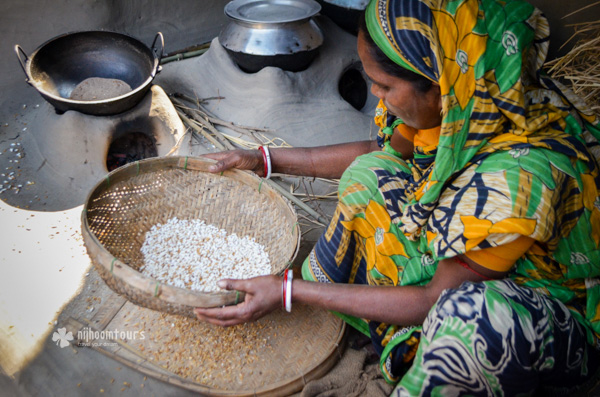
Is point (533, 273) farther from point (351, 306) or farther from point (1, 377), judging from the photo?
point (1, 377)

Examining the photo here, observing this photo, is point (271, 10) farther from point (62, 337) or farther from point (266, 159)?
point (62, 337)

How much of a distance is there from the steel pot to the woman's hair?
5.85ft

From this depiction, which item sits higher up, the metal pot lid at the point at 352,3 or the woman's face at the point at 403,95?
the woman's face at the point at 403,95

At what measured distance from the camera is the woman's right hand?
2.00m

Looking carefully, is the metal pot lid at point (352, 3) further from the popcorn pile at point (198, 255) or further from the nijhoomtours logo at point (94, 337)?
the nijhoomtours logo at point (94, 337)

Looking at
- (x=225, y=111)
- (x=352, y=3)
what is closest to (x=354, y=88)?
(x=352, y=3)

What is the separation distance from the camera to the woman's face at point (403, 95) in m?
1.37

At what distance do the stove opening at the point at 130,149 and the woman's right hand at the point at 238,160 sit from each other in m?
1.05

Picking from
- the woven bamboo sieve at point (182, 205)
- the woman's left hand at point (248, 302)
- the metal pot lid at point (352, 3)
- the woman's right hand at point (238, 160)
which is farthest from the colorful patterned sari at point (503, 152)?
the metal pot lid at point (352, 3)

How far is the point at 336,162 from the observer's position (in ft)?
6.72

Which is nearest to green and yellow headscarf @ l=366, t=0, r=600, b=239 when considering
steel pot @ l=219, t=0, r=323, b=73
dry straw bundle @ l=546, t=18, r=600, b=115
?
dry straw bundle @ l=546, t=18, r=600, b=115

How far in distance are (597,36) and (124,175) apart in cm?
211

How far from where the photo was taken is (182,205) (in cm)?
218

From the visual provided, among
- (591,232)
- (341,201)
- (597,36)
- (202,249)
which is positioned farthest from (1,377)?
(597,36)
